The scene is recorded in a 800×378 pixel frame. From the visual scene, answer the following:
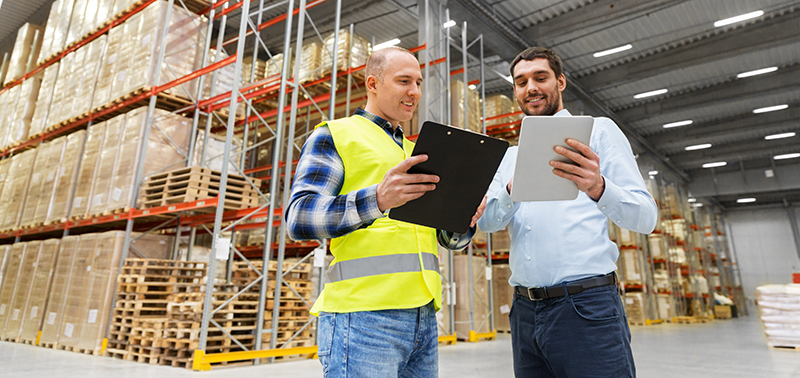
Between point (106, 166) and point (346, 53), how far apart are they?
5.23m

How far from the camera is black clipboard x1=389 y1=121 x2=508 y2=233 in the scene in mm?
1239

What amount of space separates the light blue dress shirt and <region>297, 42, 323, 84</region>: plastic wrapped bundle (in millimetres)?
9272

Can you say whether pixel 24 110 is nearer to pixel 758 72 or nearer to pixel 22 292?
pixel 22 292

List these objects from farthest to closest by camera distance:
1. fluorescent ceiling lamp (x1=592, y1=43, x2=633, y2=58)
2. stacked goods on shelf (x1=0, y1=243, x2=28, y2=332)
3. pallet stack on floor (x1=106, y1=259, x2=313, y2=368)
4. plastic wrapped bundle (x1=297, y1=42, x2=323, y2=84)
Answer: fluorescent ceiling lamp (x1=592, y1=43, x2=633, y2=58) → plastic wrapped bundle (x1=297, y1=42, x2=323, y2=84) → stacked goods on shelf (x1=0, y1=243, x2=28, y2=332) → pallet stack on floor (x1=106, y1=259, x2=313, y2=368)

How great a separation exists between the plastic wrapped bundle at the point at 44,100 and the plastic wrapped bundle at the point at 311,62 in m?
5.68

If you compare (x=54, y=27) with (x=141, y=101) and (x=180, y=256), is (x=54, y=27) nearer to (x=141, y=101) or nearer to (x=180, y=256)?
(x=141, y=101)

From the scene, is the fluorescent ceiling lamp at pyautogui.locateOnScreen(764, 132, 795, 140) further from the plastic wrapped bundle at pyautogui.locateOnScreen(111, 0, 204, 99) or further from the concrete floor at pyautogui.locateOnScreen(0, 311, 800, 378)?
the plastic wrapped bundle at pyautogui.locateOnScreen(111, 0, 204, 99)

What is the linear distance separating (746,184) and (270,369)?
26.7 meters

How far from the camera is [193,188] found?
7.07 metres

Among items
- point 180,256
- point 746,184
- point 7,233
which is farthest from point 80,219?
point 746,184

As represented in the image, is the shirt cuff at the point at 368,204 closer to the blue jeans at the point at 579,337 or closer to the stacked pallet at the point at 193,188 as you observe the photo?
the blue jeans at the point at 579,337

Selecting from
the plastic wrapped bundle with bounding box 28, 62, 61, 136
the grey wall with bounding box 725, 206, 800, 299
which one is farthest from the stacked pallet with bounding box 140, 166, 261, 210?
the grey wall with bounding box 725, 206, 800, 299

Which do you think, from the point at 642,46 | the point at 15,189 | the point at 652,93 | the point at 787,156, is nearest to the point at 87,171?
the point at 15,189

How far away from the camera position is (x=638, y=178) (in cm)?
178
